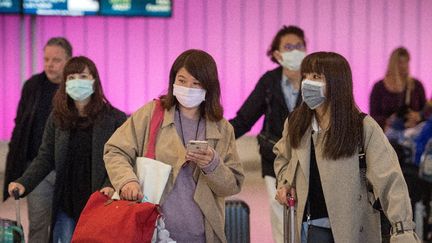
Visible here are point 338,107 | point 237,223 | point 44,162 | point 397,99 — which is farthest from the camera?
point 397,99

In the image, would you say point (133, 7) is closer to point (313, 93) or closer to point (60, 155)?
point (60, 155)

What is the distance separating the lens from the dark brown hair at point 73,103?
505 centimetres

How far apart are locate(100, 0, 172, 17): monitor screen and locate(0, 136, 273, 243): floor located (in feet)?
6.02

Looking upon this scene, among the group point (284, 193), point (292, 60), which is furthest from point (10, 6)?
point (284, 193)

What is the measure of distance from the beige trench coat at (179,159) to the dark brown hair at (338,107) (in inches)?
17.8

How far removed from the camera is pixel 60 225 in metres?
5.15

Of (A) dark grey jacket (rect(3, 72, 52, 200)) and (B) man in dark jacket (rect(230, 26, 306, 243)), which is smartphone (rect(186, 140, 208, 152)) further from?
(A) dark grey jacket (rect(3, 72, 52, 200))

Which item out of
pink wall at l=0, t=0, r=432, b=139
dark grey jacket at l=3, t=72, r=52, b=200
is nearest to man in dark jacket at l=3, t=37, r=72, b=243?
dark grey jacket at l=3, t=72, r=52, b=200

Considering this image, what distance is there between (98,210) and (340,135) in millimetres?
1070

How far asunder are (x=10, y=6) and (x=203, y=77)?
6558mm

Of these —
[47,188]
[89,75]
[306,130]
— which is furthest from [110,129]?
[306,130]

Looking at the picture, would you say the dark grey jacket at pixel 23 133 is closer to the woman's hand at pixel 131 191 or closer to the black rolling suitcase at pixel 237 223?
the black rolling suitcase at pixel 237 223

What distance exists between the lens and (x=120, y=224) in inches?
151

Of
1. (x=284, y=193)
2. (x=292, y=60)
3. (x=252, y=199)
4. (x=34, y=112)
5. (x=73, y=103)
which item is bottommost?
(x=252, y=199)
